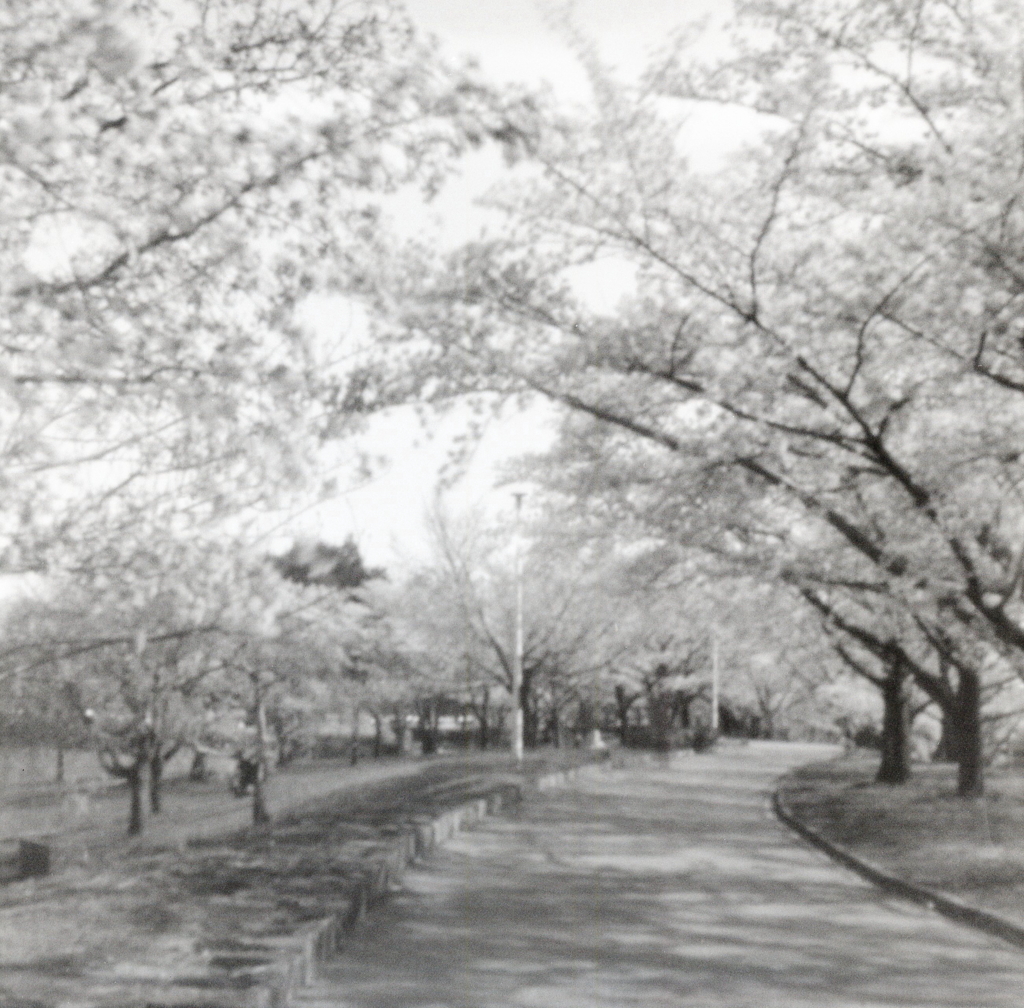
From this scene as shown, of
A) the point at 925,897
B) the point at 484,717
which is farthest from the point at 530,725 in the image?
the point at 925,897

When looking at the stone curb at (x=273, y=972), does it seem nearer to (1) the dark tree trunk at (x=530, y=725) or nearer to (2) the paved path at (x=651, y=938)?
(2) the paved path at (x=651, y=938)

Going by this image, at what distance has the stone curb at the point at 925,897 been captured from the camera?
10815 millimetres

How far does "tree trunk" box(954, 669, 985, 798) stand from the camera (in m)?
23.1

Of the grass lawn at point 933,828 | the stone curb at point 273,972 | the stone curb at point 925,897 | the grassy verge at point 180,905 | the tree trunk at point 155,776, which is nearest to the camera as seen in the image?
the stone curb at point 273,972

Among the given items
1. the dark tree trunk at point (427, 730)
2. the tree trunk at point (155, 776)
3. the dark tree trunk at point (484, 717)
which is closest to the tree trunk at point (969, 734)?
the tree trunk at point (155, 776)

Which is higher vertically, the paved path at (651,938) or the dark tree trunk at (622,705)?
the dark tree trunk at (622,705)

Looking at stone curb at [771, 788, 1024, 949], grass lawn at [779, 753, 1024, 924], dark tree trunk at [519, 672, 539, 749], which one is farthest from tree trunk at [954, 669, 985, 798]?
dark tree trunk at [519, 672, 539, 749]

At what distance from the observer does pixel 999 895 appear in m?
12.4

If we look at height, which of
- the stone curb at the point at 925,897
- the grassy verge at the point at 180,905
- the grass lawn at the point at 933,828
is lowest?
the stone curb at the point at 925,897

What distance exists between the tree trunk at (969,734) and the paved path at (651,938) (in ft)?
22.6

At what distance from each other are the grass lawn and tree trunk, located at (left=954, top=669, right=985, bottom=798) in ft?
1.28

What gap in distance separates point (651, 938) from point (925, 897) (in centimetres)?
379

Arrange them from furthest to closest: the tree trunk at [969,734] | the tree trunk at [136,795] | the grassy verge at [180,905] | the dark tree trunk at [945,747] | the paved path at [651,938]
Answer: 1. the dark tree trunk at [945,747]
2. the tree trunk at [136,795]
3. the tree trunk at [969,734]
4. the paved path at [651,938]
5. the grassy verge at [180,905]

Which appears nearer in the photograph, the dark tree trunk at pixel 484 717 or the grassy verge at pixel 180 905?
the grassy verge at pixel 180 905
